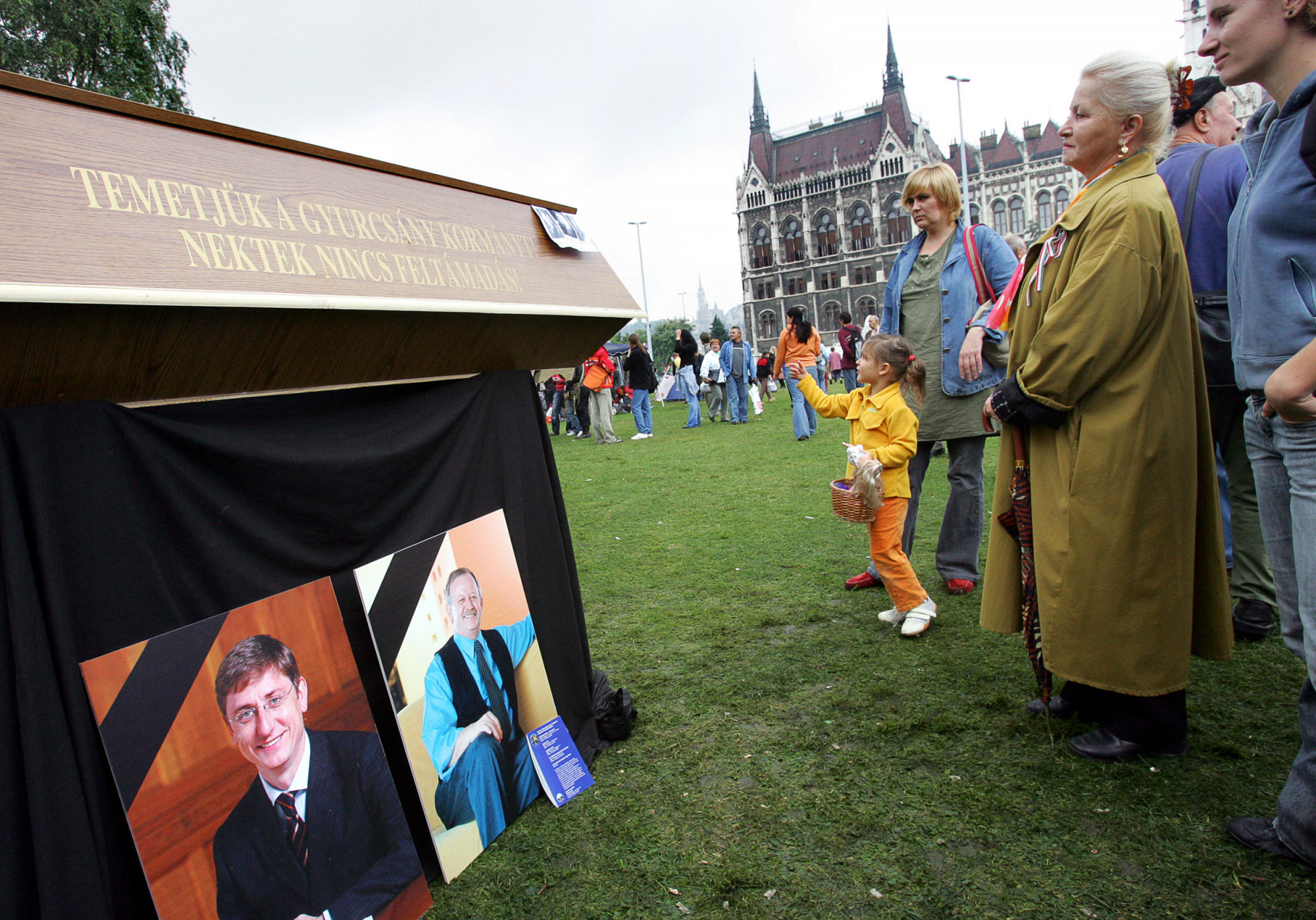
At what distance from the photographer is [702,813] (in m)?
2.21

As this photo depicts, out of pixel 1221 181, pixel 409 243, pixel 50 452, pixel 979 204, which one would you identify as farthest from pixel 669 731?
pixel 979 204

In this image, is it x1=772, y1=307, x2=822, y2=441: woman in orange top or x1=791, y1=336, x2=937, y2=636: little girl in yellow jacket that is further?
x1=772, y1=307, x2=822, y2=441: woman in orange top

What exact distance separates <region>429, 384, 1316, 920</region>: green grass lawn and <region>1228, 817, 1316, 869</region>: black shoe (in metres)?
0.02

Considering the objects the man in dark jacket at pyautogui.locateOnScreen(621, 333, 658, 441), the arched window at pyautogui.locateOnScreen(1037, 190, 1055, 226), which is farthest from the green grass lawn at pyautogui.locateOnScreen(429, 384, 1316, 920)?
the arched window at pyautogui.locateOnScreen(1037, 190, 1055, 226)

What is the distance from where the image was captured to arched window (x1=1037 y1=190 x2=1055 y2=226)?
219 ft

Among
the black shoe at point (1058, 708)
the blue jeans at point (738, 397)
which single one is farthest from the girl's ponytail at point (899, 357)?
the blue jeans at point (738, 397)

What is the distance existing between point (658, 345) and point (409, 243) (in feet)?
295

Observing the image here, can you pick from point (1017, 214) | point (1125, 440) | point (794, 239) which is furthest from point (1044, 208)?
point (1125, 440)

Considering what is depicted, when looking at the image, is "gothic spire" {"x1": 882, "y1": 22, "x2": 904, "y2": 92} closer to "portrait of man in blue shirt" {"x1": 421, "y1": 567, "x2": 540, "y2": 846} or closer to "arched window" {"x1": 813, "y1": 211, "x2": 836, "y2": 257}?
"arched window" {"x1": 813, "y1": 211, "x2": 836, "y2": 257}

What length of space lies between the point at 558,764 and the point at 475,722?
1.12ft

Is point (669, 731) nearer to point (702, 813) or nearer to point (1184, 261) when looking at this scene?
point (702, 813)

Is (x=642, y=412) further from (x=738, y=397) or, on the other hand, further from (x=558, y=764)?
(x=558, y=764)

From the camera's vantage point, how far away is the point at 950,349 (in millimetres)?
3832

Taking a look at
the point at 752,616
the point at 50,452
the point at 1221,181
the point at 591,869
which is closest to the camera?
the point at 50,452
